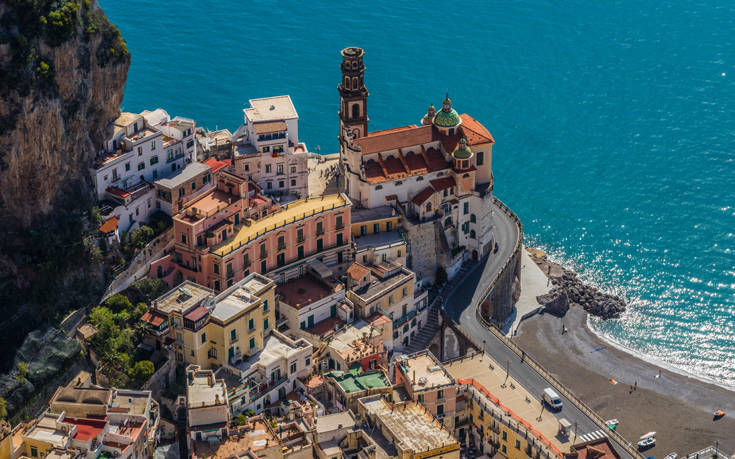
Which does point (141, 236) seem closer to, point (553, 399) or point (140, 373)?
point (140, 373)

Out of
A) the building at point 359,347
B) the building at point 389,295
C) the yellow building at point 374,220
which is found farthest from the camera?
the yellow building at point 374,220

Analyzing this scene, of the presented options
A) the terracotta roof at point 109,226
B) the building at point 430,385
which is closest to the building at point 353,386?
the building at point 430,385

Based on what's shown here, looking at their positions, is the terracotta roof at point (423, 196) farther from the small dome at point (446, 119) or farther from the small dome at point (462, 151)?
the small dome at point (446, 119)

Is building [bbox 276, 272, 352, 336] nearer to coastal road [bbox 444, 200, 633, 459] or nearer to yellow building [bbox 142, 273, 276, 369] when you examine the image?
yellow building [bbox 142, 273, 276, 369]

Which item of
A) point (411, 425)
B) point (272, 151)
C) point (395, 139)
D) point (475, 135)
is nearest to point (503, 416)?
point (411, 425)

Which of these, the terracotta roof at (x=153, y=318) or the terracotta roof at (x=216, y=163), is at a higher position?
the terracotta roof at (x=216, y=163)

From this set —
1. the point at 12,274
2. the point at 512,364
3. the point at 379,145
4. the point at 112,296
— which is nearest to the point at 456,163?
the point at 379,145
